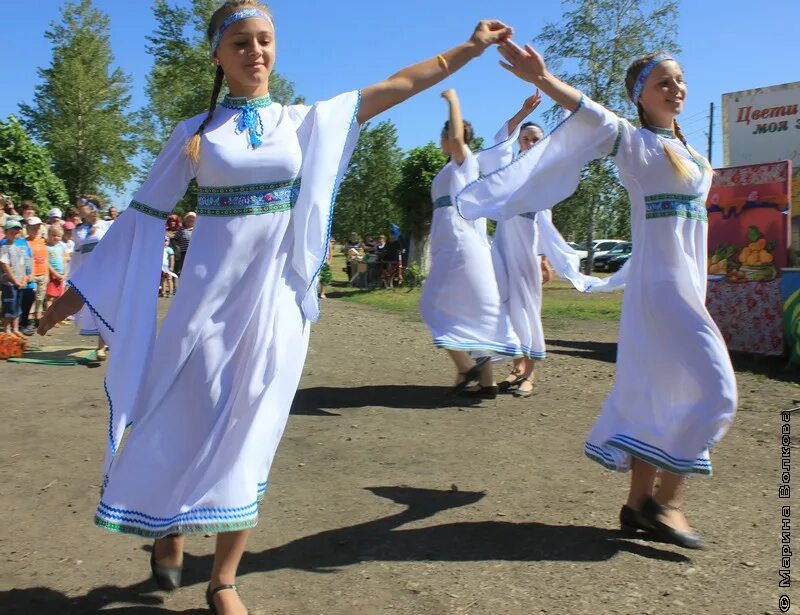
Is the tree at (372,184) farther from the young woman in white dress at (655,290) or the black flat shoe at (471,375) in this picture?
the young woman in white dress at (655,290)

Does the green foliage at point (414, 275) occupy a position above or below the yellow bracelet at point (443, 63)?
below

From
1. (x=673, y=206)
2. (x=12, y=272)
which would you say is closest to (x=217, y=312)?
(x=673, y=206)

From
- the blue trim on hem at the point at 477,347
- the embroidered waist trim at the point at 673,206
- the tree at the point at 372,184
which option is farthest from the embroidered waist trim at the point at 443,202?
the tree at the point at 372,184

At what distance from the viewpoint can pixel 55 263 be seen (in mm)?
12594

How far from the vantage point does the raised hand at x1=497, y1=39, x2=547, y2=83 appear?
3.32m

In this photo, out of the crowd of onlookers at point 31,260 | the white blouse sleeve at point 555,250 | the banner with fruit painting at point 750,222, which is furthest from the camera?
the crowd of onlookers at point 31,260

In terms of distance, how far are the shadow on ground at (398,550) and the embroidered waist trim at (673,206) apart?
151 centimetres

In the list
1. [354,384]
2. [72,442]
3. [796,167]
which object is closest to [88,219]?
[354,384]

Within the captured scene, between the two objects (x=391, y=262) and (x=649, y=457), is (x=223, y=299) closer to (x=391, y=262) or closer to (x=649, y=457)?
(x=649, y=457)

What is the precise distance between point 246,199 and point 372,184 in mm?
34517

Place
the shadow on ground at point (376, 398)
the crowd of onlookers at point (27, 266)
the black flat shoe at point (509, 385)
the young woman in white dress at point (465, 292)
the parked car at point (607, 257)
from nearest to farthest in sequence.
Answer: the shadow on ground at point (376, 398) → the young woman in white dress at point (465, 292) → the black flat shoe at point (509, 385) → the crowd of onlookers at point (27, 266) → the parked car at point (607, 257)

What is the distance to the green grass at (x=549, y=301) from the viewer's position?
15898mm

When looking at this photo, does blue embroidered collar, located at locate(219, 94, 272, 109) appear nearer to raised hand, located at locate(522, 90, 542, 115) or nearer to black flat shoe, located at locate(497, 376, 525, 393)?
raised hand, located at locate(522, 90, 542, 115)

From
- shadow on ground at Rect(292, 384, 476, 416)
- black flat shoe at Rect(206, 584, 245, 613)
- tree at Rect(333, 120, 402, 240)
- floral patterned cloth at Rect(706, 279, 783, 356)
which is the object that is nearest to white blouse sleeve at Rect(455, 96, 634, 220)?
black flat shoe at Rect(206, 584, 245, 613)
